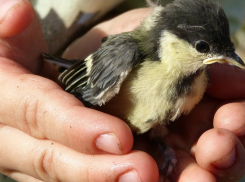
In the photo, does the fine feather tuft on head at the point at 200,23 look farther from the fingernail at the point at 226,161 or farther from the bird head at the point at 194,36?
the fingernail at the point at 226,161

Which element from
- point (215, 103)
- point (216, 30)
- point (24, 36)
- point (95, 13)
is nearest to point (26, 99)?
point (24, 36)

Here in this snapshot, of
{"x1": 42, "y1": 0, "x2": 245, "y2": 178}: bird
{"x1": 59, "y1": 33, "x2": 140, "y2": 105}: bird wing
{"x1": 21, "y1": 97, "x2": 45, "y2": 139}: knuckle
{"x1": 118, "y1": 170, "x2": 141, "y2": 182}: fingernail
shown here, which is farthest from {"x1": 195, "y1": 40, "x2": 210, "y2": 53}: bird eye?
{"x1": 21, "y1": 97, "x2": 45, "y2": 139}: knuckle

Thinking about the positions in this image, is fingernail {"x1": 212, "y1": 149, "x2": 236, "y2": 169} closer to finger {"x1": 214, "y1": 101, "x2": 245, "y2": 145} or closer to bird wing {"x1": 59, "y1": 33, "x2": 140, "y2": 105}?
finger {"x1": 214, "y1": 101, "x2": 245, "y2": 145}

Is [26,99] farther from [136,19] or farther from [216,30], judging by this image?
[136,19]

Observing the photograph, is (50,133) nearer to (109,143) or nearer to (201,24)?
(109,143)

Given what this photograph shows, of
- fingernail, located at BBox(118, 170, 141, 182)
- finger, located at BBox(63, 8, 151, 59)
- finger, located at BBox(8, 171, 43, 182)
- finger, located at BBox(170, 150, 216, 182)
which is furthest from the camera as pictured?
finger, located at BBox(63, 8, 151, 59)

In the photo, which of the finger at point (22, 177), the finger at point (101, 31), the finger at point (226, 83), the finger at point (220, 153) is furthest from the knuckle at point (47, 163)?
the finger at point (101, 31)
